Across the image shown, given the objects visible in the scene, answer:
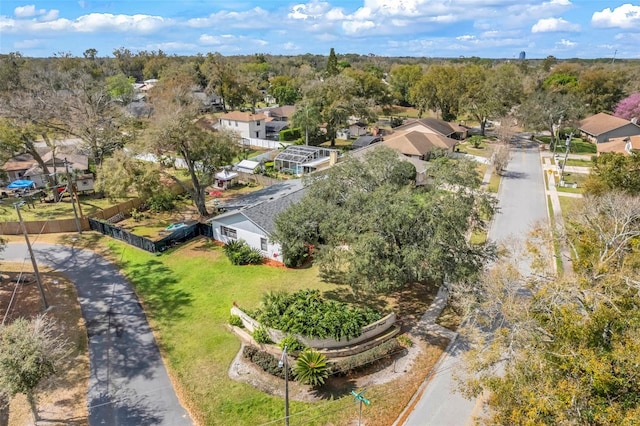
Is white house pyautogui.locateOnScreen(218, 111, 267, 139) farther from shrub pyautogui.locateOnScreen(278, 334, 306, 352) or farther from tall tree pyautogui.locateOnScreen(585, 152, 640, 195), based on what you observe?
shrub pyautogui.locateOnScreen(278, 334, 306, 352)

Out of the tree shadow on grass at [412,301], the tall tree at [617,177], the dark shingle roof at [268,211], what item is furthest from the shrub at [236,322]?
the tall tree at [617,177]

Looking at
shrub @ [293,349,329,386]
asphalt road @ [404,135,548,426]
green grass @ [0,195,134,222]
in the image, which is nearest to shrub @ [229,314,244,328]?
shrub @ [293,349,329,386]

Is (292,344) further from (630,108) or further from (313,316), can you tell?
(630,108)

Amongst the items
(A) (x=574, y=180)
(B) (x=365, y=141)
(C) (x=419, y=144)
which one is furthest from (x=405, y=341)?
(B) (x=365, y=141)

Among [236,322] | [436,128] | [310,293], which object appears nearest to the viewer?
[236,322]

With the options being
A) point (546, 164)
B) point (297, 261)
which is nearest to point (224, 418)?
point (297, 261)

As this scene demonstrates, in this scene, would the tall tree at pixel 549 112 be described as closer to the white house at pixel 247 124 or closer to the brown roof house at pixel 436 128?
the brown roof house at pixel 436 128
